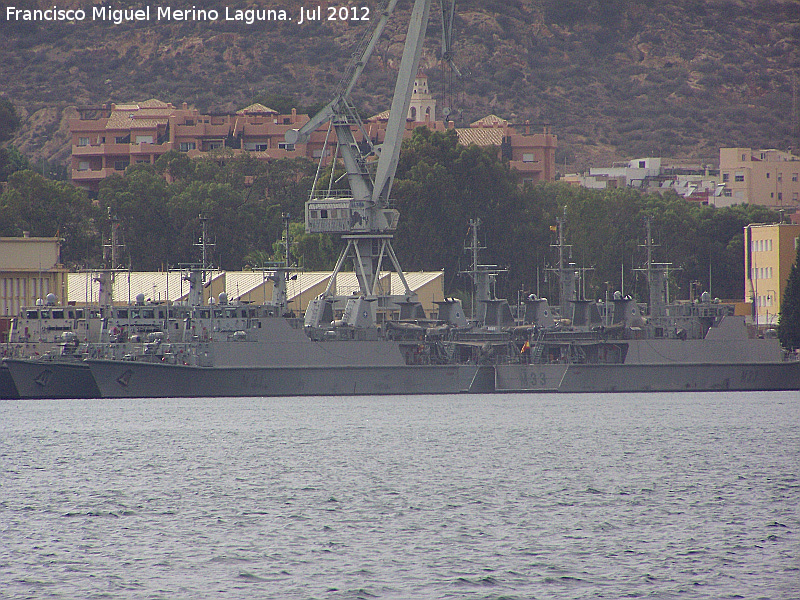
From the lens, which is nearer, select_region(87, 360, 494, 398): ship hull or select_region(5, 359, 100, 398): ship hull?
select_region(5, 359, 100, 398): ship hull

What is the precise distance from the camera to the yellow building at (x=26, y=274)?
246ft

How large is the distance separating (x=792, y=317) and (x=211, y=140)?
7522cm

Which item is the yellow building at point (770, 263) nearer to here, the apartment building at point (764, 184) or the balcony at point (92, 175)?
the apartment building at point (764, 184)

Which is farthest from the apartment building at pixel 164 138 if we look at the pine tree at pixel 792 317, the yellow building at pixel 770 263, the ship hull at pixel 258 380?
the ship hull at pixel 258 380

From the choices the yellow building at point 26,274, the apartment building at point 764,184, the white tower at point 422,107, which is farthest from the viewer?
the white tower at point 422,107

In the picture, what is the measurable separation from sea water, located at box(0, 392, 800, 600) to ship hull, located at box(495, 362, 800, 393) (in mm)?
9363

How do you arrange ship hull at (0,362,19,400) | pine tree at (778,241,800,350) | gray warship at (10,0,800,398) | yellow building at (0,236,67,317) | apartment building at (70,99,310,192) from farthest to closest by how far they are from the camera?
apartment building at (70,99,310,192)
yellow building at (0,236,67,317)
pine tree at (778,241,800,350)
ship hull at (0,362,19,400)
gray warship at (10,0,800,398)

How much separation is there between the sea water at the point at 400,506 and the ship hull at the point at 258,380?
5179 mm

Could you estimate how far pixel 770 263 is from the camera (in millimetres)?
89250

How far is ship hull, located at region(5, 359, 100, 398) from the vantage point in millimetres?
59594

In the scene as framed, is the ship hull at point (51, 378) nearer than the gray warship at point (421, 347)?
Yes

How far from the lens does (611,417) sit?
53.8 meters

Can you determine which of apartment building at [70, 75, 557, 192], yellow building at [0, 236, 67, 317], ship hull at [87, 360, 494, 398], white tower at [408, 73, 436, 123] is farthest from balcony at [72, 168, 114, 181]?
ship hull at [87, 360, 494, 398]

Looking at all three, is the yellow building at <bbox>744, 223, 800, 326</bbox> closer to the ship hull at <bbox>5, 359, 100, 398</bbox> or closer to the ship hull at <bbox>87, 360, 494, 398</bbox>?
the ship hull at <bbox>87, 360, 494, 398</bbox>
